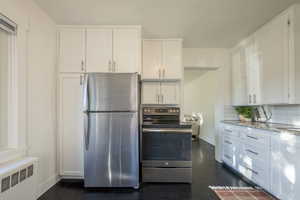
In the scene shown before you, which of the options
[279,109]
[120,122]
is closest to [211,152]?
[279,109]

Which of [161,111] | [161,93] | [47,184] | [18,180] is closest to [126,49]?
[161,93]

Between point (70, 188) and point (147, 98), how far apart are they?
1907 millimetres

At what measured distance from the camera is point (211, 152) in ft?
16.5

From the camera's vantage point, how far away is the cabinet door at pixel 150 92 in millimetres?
3578

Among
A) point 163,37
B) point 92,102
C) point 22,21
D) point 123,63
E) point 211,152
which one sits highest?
point 163,37

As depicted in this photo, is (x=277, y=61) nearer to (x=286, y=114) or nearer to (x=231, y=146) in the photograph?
(x=286, y=114)

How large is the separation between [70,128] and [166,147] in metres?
1.54

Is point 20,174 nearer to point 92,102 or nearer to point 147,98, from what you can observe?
point 92,102

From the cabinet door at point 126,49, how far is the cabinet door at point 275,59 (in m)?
1.98

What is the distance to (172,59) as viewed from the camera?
3553 mm

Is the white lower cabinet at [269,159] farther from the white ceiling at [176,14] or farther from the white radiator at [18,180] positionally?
the white radiator at [18,180]

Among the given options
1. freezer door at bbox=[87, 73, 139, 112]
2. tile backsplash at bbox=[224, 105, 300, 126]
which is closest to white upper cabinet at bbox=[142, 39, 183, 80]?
freezer door at bbox=[87, 73, 139, 112]

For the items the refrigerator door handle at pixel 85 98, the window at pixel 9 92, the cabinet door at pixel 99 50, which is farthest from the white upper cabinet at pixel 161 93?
the window at pixel 9 92

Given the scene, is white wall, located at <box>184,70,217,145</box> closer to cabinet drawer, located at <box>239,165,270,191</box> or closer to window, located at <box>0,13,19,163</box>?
cabinet drawer, located at <box>239,165,270,191</box>
